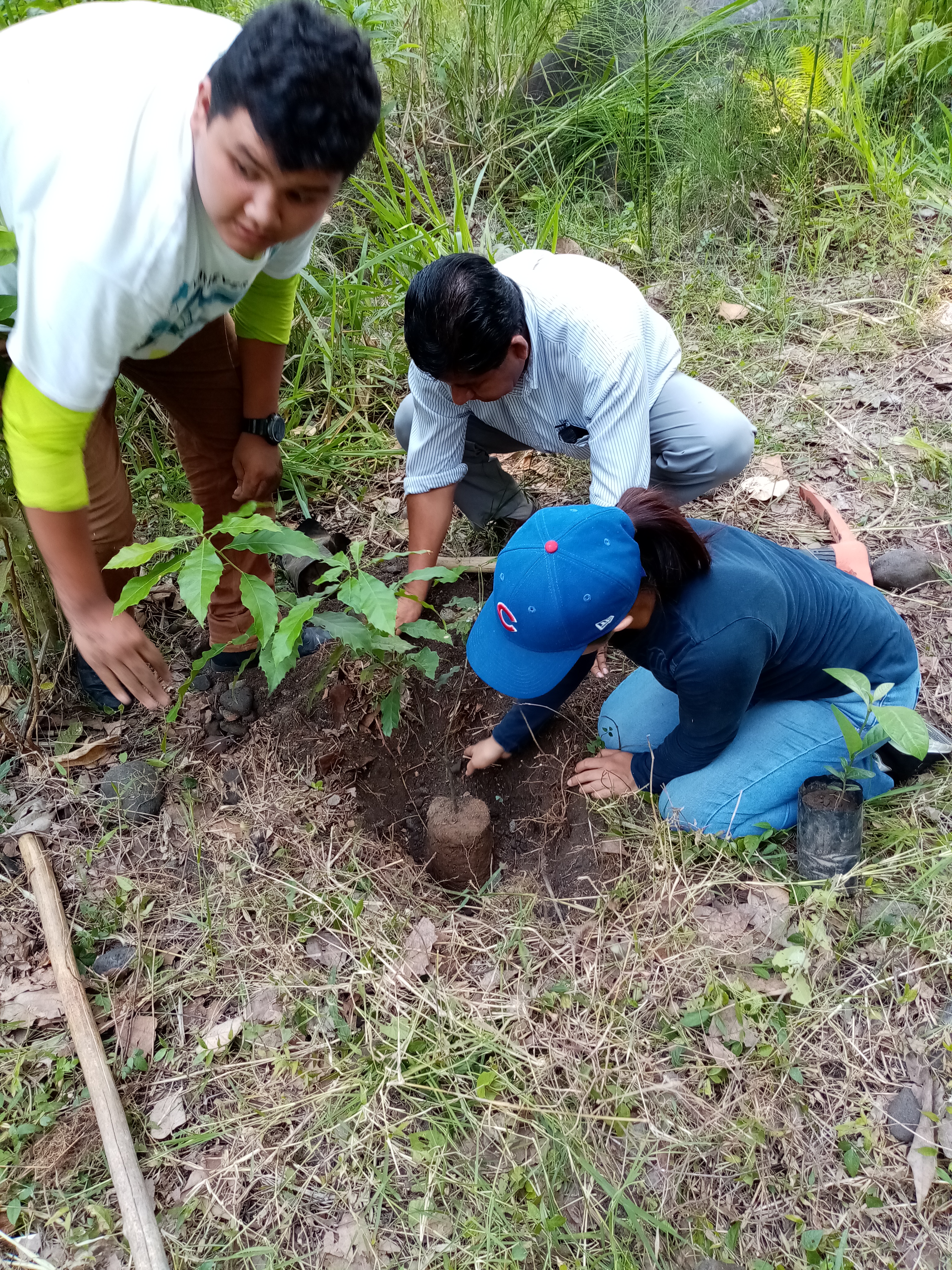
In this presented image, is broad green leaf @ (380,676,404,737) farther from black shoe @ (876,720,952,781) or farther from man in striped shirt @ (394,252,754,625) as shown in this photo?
black shoe @ (876,720,952,781)

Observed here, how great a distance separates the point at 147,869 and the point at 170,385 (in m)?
1.17

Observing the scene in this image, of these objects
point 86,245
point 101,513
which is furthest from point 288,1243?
point 86,245

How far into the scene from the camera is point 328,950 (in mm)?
1854

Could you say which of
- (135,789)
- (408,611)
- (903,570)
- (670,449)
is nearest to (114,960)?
(135,789)

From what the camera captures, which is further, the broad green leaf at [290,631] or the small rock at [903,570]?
the small rock at [903,570]

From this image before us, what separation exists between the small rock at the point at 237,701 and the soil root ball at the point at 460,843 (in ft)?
2.12

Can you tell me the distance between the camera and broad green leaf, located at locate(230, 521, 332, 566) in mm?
1640

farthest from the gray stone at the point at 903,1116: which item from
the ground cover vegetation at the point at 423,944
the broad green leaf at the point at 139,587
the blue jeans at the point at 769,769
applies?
the broad green leaf at the point at 139,587

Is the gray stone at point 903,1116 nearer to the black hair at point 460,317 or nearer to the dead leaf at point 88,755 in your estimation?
the black hair at point 460,317

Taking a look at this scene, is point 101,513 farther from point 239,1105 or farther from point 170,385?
point 239,1105

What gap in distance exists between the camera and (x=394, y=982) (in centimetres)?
177

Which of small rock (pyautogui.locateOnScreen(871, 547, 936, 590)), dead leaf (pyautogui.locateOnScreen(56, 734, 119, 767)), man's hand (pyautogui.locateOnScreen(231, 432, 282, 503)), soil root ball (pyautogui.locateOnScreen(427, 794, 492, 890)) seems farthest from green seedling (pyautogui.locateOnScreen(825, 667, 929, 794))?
dead leaf (pyautogui.locateOnScreen(56, 734, 119, 767))

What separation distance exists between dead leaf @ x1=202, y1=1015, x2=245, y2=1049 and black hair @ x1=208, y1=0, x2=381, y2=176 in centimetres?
160

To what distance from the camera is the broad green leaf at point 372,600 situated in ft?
5.37
